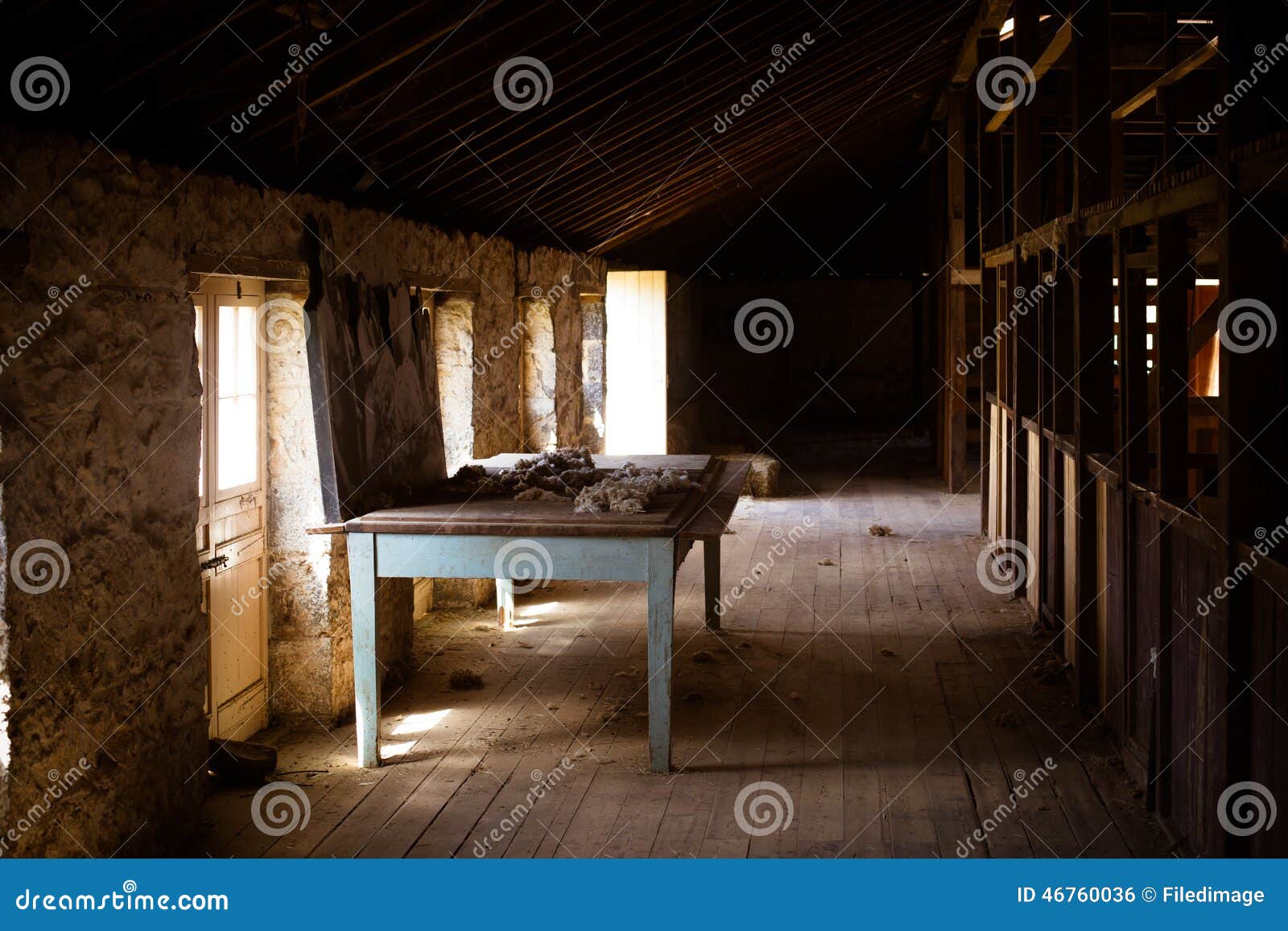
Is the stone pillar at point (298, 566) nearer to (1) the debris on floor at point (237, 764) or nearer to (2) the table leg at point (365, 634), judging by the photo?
(2) the table leg at point (365, 634)

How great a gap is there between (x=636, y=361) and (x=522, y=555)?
8.62m

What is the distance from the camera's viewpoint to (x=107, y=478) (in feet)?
11.2

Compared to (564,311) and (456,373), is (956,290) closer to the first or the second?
(564,311)

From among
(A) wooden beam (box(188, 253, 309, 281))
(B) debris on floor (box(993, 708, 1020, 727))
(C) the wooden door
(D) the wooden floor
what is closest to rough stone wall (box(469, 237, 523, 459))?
(D) the wooden floor

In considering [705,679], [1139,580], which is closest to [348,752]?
[705,679]

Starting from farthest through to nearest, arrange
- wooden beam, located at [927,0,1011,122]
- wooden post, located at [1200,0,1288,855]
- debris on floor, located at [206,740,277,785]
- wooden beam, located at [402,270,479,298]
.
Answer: wooden beam, located at [927,0,1011,122] < wooden beam, located at [402,270,479,298] < debris on floor, located at [206,740,277,785] < wooden post, located at [1200,0,1288,855]

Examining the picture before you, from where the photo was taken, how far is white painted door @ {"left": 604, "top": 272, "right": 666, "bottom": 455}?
Answer: 12.8 meters

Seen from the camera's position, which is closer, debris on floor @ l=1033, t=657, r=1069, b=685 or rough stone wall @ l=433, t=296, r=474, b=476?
debris on floor @ l=1033, t=657, r=1069, b=685

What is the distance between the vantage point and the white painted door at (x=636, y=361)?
42.1 feet

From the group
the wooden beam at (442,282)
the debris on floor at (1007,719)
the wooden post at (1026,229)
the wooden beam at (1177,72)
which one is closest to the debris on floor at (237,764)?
the wooden beam at (442,282)

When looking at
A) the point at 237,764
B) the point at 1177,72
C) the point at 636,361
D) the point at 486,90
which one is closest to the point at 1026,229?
the point at 1177,72

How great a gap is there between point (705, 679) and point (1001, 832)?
2121mm

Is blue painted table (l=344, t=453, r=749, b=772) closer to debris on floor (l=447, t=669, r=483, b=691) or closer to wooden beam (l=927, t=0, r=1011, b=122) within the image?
debris on floor (l=447, t=669, r=483, b=691)

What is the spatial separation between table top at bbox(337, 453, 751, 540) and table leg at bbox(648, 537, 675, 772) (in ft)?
0.30
